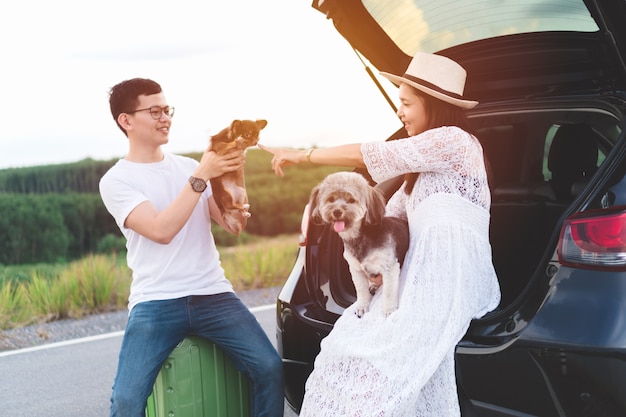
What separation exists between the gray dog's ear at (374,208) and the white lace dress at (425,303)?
0.58 ft

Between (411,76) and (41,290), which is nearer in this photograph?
(411,76)

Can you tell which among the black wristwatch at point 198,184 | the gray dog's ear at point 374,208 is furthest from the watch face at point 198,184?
the gray dog's ear at point 374,208

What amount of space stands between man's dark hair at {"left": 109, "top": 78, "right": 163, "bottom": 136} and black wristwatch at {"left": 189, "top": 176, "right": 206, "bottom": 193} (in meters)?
0.54

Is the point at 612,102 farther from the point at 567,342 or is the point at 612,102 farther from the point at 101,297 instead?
the point at 101,297

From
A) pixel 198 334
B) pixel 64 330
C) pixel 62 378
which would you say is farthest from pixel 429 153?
pixel 64 330

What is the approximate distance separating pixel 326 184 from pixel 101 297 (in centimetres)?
581

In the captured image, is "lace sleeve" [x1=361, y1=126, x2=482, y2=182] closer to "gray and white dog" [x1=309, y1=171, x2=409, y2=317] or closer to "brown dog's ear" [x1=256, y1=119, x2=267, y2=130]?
"gray and white dog" [x1=309, y1=171, x2=409, y2=317]

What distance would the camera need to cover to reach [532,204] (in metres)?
Answer: 4.21

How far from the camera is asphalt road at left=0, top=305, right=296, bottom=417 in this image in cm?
471

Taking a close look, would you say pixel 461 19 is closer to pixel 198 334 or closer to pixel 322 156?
pixel 322 156

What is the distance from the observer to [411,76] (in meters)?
2.89

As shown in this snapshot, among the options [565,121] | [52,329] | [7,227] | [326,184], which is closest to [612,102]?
[565,121]

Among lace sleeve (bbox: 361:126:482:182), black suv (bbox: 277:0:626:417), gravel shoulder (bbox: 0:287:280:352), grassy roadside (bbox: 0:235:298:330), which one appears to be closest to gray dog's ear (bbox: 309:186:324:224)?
lace sleeve (bbox: 361:126:482:182)

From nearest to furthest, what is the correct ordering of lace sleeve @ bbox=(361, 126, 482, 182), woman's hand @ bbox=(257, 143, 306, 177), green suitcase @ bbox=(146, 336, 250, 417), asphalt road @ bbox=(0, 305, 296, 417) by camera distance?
lace sleeve @ bbox=(361, 126, 482, 182) → woman's hand @ bbox=(257, 143, 306, 177) → green suitcase @ bbox=(146, 336, 250, 417) → asphalt road @ bbox=(0, 305, 296, 417)
